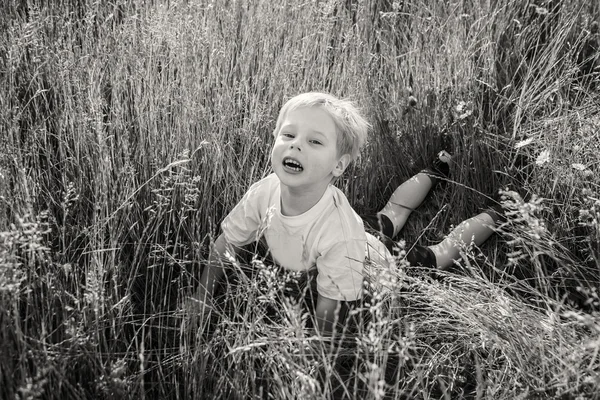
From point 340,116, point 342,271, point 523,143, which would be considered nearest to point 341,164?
point 340,116

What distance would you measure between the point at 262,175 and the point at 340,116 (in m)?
0.55

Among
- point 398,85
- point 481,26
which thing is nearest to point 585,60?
point 481,26

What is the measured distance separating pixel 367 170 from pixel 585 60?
1278 millimetres

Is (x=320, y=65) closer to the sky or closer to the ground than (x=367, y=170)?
closer to the sky

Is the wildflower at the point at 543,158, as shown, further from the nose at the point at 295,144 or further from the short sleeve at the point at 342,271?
the nose at the point at 295,144

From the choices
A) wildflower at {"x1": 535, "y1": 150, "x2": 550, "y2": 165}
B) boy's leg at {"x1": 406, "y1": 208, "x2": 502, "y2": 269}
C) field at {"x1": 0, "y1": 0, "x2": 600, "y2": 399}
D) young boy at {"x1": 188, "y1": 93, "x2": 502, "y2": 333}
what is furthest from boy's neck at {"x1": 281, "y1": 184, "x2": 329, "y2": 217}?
wildflower at {"x1": 535, "y1": 150, "x2": 550, "y2": 165}

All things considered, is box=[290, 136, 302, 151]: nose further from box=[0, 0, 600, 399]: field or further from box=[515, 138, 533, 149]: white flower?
box=[515, 138, 533, 149]: white flower

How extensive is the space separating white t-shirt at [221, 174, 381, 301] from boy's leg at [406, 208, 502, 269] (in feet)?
1.00

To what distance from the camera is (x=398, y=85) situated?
10.5ft

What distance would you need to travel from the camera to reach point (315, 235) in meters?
2.28

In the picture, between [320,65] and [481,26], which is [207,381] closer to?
[320,65]

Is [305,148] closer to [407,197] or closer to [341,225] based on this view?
[341,225]

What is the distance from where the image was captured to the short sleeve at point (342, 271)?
220 cm

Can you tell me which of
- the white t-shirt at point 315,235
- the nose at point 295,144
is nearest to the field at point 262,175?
the white t-shirt at point 315,235
